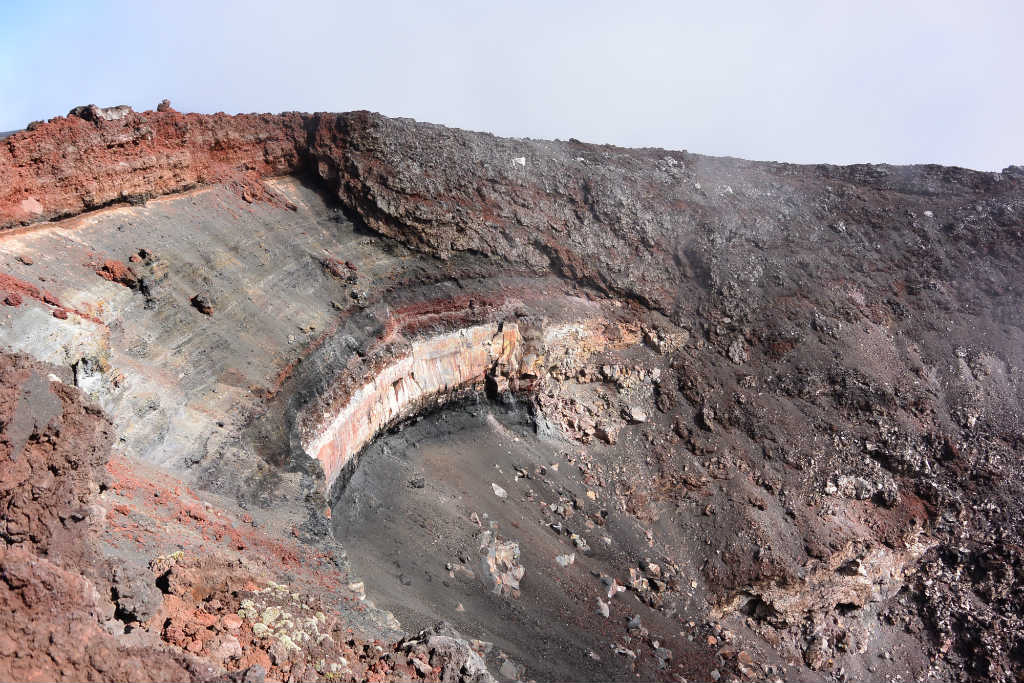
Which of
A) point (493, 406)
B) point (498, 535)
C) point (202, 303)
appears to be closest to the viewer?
point (202, 303)

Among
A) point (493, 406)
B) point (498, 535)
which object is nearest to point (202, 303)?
point (493, 406)

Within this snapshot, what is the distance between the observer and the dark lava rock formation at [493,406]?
29.1ft

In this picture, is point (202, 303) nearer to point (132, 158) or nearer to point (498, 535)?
point (132, 158)

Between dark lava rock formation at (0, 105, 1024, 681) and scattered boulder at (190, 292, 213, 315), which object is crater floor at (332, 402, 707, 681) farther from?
scattered boulder at (190, 292, 213, 315)

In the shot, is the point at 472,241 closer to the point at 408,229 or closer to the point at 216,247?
the point at 408,229

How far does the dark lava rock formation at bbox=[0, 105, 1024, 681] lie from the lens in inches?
349

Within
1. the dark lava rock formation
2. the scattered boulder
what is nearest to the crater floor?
the dark lava rock formation

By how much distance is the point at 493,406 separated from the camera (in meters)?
19.8

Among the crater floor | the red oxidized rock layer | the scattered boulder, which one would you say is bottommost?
the crater floor

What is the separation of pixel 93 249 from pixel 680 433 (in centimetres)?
1707

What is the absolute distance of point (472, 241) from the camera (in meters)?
19.7

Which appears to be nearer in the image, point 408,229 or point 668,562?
point 668,562

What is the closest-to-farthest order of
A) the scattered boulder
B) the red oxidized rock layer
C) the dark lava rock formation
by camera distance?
the dark lava rock formation < the red oxidized rock layer < the scattered boulder

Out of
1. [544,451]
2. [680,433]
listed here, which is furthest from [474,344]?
[680,433]
